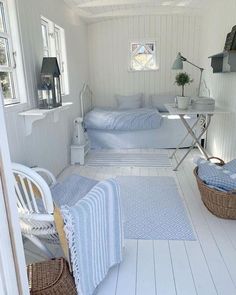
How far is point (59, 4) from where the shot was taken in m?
3.45

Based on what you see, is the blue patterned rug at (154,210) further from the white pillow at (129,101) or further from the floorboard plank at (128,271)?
the white pillow at (129,101)

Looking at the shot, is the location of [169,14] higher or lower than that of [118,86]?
higher

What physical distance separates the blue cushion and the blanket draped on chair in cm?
104

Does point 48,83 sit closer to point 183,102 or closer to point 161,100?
point 183,102

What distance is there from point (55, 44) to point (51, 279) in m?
3.01

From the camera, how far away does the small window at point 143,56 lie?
5465 millimetres

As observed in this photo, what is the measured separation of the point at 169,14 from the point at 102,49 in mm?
1513

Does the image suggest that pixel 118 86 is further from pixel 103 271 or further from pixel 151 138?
pixel 103 271

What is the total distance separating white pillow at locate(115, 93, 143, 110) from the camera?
213 inches

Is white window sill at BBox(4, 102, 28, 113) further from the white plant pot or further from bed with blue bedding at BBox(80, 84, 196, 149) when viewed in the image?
bed with blue bedding at BBox(80, 84, 196, 149)

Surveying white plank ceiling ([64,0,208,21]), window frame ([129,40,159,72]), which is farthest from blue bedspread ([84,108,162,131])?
white plank ceiling ([64,0,208,21])

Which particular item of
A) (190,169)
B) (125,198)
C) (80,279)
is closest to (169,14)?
(190,169)

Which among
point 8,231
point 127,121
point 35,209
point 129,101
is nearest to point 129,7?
point 129,101

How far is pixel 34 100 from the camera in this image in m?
2.61
